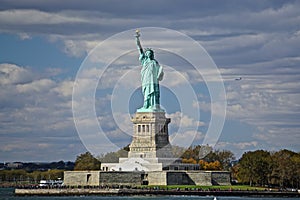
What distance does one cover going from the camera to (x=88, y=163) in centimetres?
11738

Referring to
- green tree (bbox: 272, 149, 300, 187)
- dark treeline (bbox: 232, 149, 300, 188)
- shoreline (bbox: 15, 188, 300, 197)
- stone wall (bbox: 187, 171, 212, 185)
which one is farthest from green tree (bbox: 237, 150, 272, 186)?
shoreline (bbox: 15, 188, 300, 197)

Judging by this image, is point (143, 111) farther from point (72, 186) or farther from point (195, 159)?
point (195, 159)

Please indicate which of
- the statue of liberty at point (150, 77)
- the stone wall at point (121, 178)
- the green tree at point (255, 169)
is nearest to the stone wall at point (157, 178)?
the stone wall at point (121, 178)

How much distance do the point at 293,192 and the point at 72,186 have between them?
2200cm

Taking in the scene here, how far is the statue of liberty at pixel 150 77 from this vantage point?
102 meters

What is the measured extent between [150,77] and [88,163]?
1970cm

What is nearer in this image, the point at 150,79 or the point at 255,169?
the point at 150,79

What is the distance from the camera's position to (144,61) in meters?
102

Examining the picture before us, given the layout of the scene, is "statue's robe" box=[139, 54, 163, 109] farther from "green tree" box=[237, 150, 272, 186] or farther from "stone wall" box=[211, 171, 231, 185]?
"green tree" box=[237, 150, 272, 186]

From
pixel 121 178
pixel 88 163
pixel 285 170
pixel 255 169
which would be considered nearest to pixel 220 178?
pixel 255 169

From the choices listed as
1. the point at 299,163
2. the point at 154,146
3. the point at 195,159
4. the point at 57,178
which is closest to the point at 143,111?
the point at 154,146

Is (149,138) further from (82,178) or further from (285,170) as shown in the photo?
(285,170)

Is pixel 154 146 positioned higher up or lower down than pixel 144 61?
lower down

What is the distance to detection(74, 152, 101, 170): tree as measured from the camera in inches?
4548
